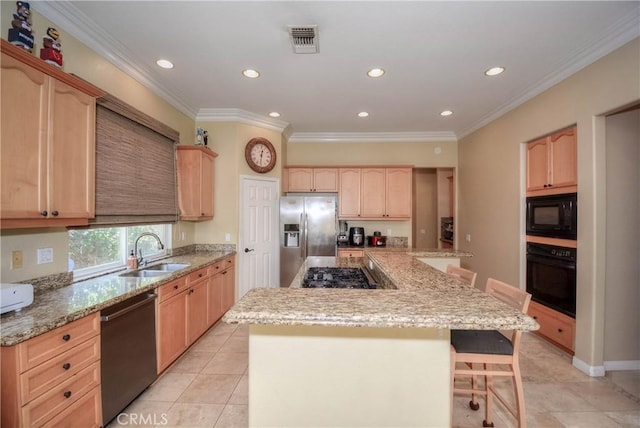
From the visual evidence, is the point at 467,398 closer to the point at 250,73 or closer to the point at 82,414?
the point at 82,414

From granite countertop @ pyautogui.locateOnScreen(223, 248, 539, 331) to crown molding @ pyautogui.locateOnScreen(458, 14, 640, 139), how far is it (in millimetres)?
2387

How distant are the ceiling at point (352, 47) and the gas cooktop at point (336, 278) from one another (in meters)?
1.95

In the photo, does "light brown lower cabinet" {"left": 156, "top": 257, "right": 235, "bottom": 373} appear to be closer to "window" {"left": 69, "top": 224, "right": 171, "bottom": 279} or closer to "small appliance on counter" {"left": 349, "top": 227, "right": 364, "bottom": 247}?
"window" {"left": 69, "top": 224, "right": 171, "bottom": 279}

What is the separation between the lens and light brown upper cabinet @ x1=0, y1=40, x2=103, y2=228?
1.43 metres

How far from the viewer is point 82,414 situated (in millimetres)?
1578

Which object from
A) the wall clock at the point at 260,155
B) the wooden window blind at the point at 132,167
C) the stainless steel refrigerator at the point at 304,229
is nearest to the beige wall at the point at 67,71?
the wooden window blind at the point at 132,167

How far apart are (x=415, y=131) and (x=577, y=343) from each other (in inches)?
142

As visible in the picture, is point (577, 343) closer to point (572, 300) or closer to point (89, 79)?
point (572, 300)

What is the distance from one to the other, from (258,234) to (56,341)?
282cm

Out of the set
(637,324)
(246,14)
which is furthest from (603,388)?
(246,14)

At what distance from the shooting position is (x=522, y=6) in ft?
6.23

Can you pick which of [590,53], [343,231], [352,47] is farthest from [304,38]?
[343,231]

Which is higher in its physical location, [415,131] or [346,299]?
[415,131]

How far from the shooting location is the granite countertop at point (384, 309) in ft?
3.43
